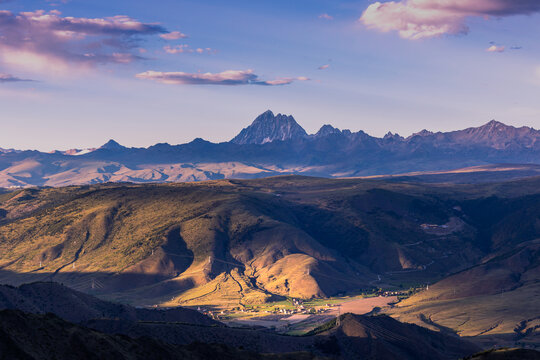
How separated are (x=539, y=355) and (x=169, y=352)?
80739 millimetres

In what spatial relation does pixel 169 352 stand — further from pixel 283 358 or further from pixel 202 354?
pixel 283 358

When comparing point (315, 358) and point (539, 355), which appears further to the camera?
point (315, 358)

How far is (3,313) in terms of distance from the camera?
5930 inches

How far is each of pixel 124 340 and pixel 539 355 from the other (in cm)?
9078

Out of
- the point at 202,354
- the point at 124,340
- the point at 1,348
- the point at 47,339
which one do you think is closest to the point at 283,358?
the point at 202,354

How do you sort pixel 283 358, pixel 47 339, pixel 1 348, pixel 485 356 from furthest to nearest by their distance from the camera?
pixel 283 358 → pixel 485 356 → pixel 47 339 → pixel 1 348

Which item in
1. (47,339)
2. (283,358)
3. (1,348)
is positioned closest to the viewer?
(1,348)

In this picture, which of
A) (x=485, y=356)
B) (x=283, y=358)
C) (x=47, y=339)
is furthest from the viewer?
(x=283, y=358)

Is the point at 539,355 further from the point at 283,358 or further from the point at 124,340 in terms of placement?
the point at 124,340

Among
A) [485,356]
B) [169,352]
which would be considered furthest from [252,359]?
[485,356]

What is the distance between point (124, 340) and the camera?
6457 inches

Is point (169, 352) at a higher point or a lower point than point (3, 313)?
lower

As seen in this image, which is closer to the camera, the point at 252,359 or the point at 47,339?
the point at 47,339

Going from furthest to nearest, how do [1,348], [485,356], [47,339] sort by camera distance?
[485,356] < [47,339] < [1,348]
